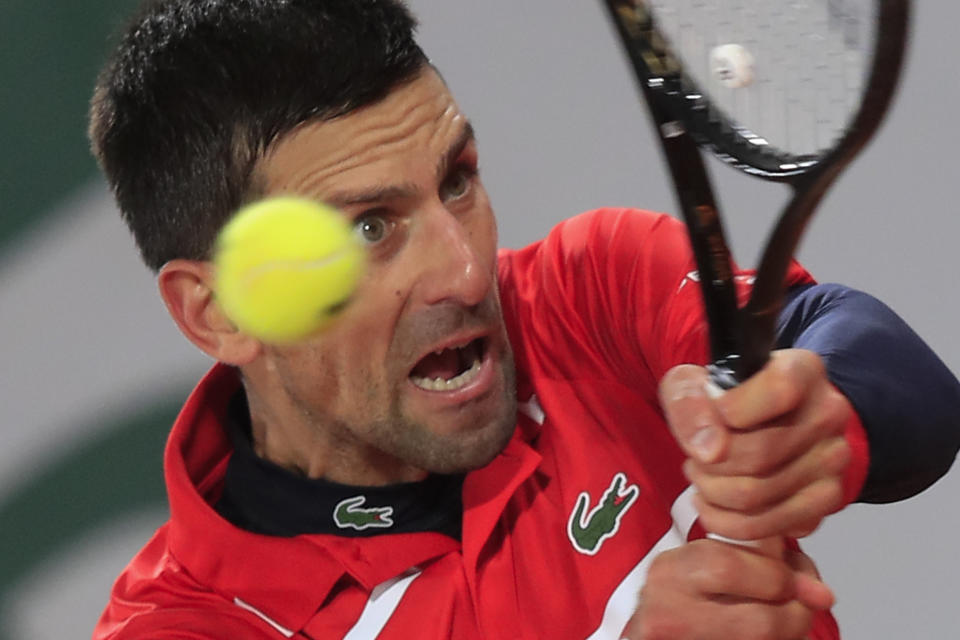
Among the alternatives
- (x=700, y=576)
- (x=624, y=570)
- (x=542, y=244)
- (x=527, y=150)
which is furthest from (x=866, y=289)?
(x=700, y=576)

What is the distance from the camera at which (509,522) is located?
1176mm

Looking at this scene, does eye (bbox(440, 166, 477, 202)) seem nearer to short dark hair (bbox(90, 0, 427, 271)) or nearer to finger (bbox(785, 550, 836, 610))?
short dark hair (bbox(90, 0, 427, 271))

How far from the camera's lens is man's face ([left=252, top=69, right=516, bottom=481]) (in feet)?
3.62

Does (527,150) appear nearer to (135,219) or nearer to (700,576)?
(135,219)

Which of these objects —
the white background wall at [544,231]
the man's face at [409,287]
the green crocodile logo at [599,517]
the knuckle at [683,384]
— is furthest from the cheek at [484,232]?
the white background wall at [544,231]

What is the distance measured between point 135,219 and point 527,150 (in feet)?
2.40

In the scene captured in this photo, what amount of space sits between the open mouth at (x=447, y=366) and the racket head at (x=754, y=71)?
39 centimetres

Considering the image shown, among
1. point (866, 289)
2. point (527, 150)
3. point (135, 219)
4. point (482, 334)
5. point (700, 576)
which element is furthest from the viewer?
point (527, 150)

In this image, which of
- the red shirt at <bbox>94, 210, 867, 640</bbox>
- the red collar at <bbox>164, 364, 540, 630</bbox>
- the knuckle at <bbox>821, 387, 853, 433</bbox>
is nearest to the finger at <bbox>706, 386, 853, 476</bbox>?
the knuckle at <bbox>821, 387, 853, 433</bbox>

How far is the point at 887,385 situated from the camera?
989mm

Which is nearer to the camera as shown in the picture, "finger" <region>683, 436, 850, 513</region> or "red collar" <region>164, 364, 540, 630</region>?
"finger" <region>683, 436, 850, 513</region>

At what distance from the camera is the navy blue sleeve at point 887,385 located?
971 mm

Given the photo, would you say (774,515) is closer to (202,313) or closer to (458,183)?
(458,183)

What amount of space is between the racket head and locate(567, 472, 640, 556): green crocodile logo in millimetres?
416
